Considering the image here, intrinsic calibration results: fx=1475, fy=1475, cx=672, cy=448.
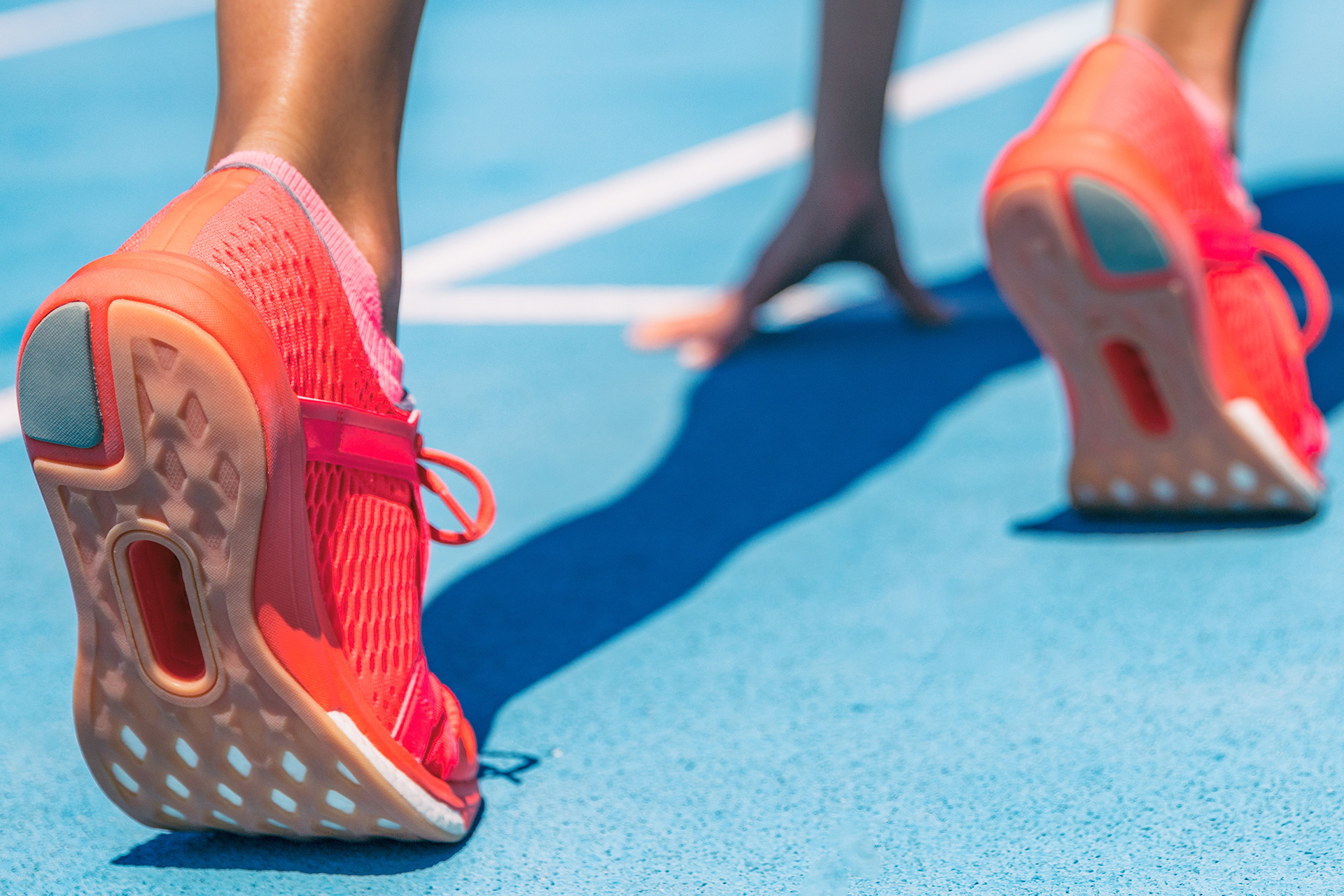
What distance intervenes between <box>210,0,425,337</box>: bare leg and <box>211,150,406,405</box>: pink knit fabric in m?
0.02

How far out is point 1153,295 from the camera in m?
1.39

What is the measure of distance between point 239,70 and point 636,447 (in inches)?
35.3

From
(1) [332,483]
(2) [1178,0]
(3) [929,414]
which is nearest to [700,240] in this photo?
(3) [929,414]

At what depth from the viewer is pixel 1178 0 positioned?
155cm

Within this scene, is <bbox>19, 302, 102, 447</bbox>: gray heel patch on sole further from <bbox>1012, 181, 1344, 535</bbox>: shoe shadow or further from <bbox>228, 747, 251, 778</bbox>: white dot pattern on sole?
<bbox>1012, 181, 1344, 535</bbox>: shoe shadow

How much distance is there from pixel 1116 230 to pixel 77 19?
17.1 feet

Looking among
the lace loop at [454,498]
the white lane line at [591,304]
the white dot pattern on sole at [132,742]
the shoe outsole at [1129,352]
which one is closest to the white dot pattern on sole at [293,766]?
the white dot pattern on sole at [132,742]

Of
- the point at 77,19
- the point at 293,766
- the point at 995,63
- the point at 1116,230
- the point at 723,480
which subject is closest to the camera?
the point at 293,766

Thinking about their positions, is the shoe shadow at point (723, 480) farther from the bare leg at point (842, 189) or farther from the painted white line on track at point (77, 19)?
the painted white line on track at point (77, 19)

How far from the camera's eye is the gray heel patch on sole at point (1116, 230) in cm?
134

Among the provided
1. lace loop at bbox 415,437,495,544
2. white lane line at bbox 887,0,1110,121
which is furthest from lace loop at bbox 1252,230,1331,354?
white lane line at bbox 887,0,1110,121

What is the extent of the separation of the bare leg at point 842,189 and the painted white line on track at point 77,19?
3853mm

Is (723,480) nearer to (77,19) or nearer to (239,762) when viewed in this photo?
(239,762)

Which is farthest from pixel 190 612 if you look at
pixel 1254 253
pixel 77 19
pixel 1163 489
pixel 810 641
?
pixel 77 19
